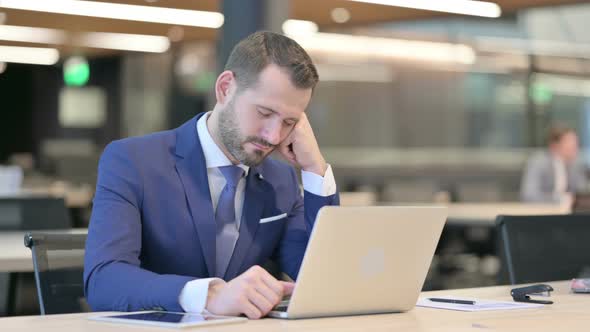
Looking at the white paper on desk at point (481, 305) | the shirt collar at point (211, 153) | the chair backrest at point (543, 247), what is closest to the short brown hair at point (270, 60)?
→ the shirt collar at point (211, 153)

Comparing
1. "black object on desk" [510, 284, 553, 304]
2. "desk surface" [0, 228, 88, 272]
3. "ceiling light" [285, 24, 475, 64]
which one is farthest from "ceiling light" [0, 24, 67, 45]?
"black object on desk" [510, 284, 553, 304]

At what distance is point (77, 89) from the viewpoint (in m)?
16.1

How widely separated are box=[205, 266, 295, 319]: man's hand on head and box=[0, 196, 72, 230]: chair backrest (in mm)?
2181

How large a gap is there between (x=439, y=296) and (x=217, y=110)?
2.23ft

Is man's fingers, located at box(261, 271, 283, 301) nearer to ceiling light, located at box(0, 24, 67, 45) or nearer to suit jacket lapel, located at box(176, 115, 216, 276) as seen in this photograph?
suit jacket lapel, located at box(176, 115, 216, 276)

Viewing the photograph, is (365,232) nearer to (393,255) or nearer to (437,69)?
(393,255)

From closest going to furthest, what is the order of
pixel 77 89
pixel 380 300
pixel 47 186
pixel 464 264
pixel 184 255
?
1. pixel 380 300
2. pixel 184 255
3. pixel 464 264
4. pixel 47 186
5. pixel 77 89

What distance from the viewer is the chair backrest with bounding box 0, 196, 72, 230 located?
391 centimetres

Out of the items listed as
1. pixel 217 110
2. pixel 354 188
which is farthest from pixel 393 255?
pixel 354 188

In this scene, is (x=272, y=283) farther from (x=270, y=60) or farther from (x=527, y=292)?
(x=527, y=292)

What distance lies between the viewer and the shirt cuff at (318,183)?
8.07ft

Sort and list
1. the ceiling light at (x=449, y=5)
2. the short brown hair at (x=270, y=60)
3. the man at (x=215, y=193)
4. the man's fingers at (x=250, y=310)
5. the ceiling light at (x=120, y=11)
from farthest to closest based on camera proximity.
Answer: the ceiling light at (x=120, y=11), the ceiling light at (x=449, y=5), the short brown hair at (x=270, y=60), the man at (x=215, y=193), the man's fingers at (x=250, y=310)

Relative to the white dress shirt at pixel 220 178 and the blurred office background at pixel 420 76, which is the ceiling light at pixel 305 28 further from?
the white dress shirt at pixel 220 178

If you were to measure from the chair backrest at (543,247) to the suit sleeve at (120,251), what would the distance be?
1173 mm
